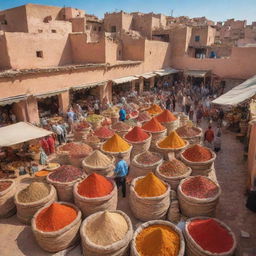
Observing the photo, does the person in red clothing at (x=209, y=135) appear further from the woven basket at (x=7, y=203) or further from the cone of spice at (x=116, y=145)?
the woven basket at (x=7, y=203)

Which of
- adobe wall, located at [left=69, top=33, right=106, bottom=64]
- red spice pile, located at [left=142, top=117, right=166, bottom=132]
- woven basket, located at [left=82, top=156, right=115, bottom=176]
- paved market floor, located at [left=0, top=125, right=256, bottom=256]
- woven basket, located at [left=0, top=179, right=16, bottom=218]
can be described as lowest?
paved market floor, located at [left=0, top=125, right=256, bottom=256]

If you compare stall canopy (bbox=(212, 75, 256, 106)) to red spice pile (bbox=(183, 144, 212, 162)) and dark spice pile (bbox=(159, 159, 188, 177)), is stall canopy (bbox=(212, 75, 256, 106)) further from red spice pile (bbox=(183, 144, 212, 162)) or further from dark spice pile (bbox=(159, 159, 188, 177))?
dark spice pile (bbox=(159, 159, 188, 177))

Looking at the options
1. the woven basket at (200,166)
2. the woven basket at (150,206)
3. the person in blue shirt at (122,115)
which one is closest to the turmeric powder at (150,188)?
the woven basket at (150,206)

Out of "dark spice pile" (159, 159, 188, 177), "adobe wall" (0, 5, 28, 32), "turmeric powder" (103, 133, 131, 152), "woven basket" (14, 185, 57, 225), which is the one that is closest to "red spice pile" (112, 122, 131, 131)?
"turmeric powder" (103, 133, 131, 152)

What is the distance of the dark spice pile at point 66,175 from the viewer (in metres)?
5.91

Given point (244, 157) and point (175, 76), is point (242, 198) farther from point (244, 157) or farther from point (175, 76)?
point (175, 76)

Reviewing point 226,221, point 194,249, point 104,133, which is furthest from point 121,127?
point 194,249

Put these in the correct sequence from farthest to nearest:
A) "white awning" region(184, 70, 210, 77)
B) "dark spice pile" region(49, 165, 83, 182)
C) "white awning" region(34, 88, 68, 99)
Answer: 1. "white awning" region(184, 70, 210, 77)
2. "white awning" region(34, 88, 68, 99)
3. "dark spice pile" region(49, 165, 83, 182)

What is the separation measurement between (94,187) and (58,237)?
4.26 ft

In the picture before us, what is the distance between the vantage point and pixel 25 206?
17.1ft

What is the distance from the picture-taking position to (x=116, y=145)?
733 centimetres

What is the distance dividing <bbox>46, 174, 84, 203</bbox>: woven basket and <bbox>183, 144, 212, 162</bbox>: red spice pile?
3335 millimetres

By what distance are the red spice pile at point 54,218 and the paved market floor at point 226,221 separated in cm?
57

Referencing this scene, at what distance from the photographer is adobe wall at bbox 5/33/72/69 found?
11.9 m
